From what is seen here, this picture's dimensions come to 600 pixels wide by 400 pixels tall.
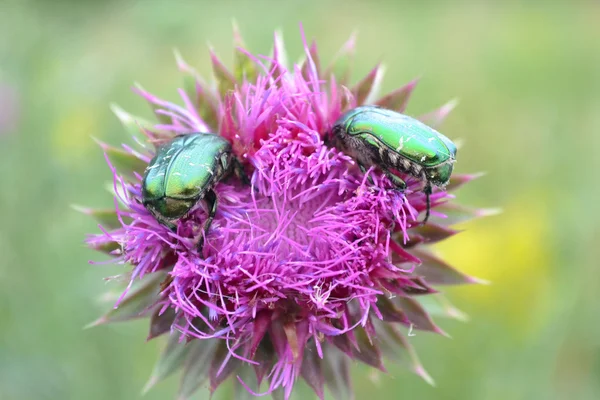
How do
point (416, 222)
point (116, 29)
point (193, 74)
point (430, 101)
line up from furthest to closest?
point (116, 29) < point (430, 101) < point (193, 74) < point (416, 222)

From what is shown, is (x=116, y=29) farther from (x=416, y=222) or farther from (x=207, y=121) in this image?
(x=416, y=222)

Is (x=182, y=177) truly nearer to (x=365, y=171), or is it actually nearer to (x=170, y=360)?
(x=365, y=171)

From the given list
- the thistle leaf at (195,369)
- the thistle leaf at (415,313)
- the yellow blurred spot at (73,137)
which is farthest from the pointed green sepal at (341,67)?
the yellow blurred spot at (73,137)

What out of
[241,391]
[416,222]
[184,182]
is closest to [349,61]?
[416,222]

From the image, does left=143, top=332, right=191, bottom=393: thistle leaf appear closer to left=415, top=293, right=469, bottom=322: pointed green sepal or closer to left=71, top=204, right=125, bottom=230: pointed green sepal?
left=71, top=204, right=125, bottom=230: pointed green sepal

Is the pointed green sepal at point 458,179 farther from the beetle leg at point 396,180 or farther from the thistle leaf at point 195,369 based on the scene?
the thistle leaf at point 195,369

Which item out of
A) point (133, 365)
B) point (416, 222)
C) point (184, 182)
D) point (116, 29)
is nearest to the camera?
point (184, 182)

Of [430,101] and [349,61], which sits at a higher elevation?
[349,61]

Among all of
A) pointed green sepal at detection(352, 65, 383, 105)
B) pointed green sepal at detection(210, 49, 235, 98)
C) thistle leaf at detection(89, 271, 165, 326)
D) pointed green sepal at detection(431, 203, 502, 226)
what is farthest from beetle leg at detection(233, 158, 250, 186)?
pointed green sepal at detection(431, 203, 502, 226)
